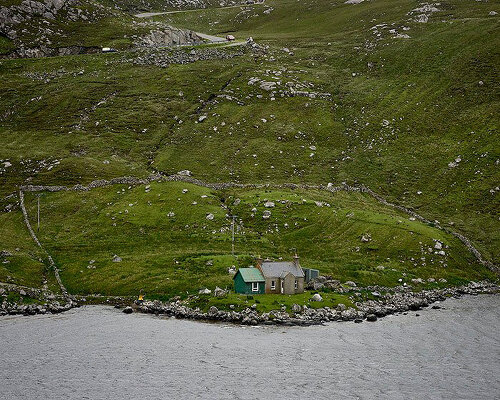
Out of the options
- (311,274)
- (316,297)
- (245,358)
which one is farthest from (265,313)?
(311,274)

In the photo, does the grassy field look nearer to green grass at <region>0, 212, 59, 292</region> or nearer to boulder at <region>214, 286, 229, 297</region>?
green grass at <region>0, 212, 59, 292</region>

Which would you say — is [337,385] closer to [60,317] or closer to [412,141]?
[60,317]

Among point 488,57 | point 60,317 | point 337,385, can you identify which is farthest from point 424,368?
point 488,57

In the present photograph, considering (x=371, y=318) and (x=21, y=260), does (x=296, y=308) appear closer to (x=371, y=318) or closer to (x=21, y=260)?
(x=371, y=318)

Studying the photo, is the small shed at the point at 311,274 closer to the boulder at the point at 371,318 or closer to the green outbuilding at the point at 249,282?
the green outbuilding at the point at 249,282

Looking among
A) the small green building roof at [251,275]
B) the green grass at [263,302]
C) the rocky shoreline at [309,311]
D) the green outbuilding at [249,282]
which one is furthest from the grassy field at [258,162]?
the green grass at [263,302]

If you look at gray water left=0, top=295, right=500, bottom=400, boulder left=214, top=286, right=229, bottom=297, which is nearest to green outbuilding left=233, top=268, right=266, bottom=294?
boulder left=214, top=286, right=229, bottom=297
